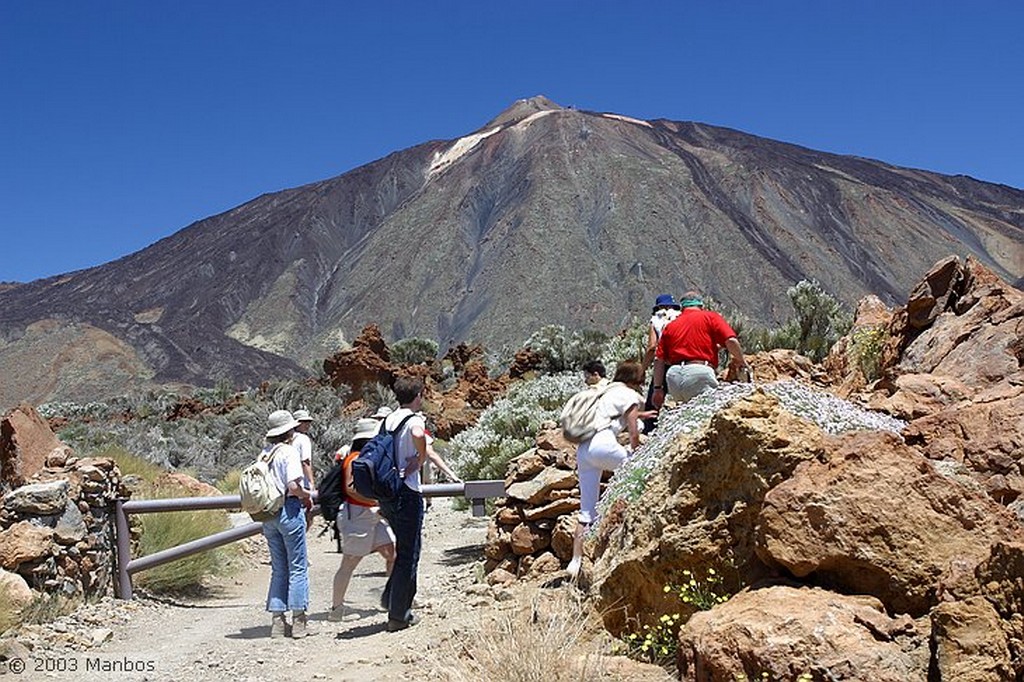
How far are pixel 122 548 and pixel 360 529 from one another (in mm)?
2223

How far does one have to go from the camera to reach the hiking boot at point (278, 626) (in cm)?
631

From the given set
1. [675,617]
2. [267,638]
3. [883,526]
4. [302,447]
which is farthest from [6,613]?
[883,526]

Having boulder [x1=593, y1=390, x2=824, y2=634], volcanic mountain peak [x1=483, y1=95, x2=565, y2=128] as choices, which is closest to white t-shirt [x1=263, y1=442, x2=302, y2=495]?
boulder [x1=593, y1=390, x2=824, y2=634]

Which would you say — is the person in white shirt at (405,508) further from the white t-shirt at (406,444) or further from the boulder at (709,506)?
the boulder at (709,506)

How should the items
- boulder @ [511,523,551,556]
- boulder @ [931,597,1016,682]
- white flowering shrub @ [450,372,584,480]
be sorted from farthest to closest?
white flowering shrub @ [450,372,584,480], boulder @ [511,523,551,556], boulder @ [931,597,1016,682]

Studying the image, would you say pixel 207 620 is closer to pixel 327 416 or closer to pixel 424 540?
pixel 424 540

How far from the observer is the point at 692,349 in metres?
→ 6.95

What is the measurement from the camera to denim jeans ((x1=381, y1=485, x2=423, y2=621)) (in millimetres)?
5914

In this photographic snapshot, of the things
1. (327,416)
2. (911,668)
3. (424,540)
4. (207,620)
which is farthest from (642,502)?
(327,416)

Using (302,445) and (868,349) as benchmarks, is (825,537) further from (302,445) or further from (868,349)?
(868,349)

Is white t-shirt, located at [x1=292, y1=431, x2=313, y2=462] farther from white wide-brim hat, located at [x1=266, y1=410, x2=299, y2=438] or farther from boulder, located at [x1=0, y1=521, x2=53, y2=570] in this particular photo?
boulder, located at [x1=0, y1=521, x2=53, y2=570]

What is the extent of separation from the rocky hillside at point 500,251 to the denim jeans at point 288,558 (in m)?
48.5

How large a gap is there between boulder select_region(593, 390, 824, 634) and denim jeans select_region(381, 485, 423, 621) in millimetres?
1525

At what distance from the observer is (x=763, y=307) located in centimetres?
6769
